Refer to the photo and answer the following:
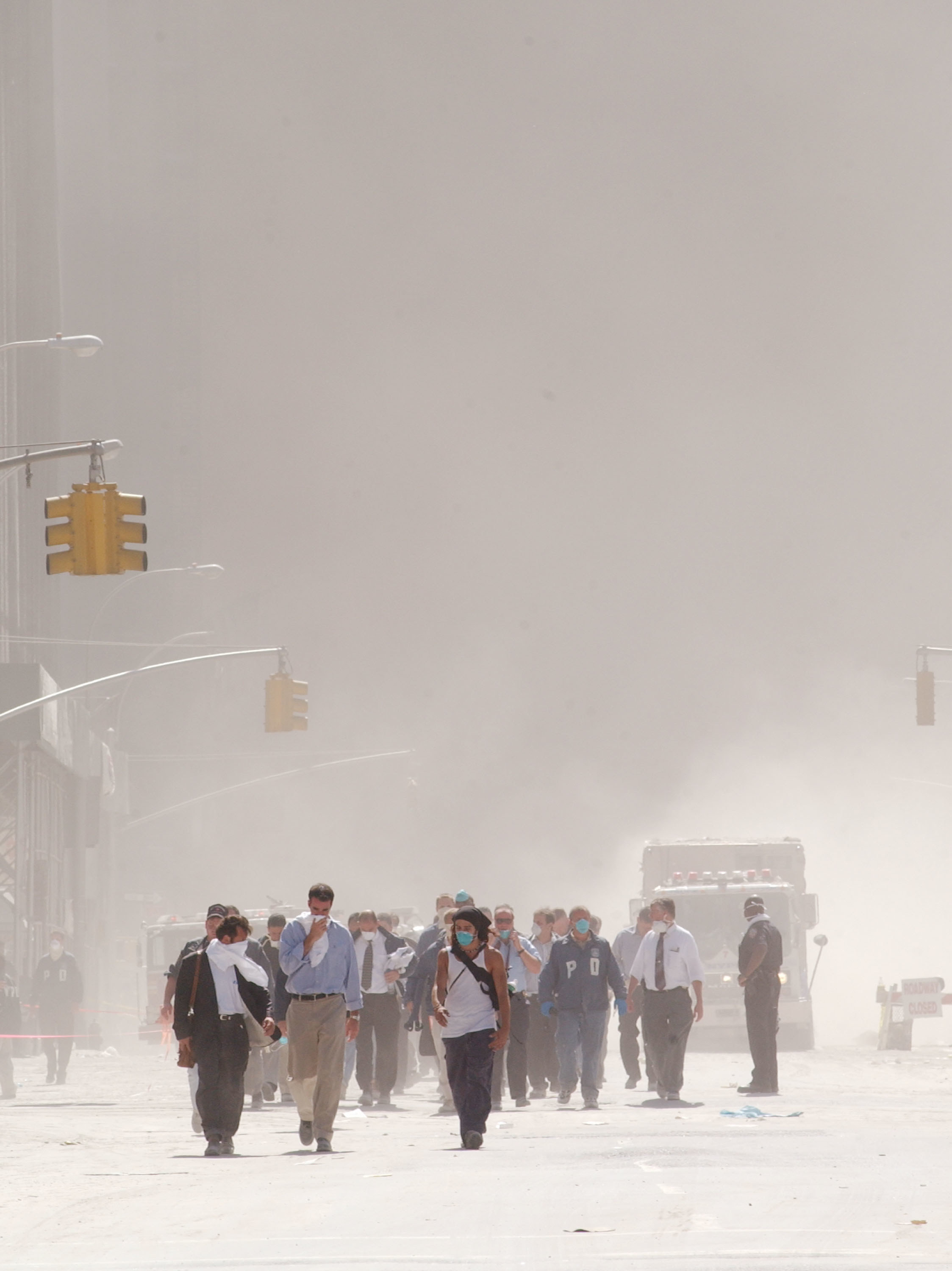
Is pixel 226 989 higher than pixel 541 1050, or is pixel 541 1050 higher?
A: pixel 226 989

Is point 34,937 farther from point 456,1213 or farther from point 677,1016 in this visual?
point 456,1213

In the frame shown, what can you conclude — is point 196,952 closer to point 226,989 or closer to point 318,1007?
A: point 226,989

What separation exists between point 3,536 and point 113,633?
46.0m

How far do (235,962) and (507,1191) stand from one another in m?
2.88

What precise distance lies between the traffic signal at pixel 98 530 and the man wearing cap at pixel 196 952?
14.2ft

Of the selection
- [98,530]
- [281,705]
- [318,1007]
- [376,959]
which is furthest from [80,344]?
[318,1007]

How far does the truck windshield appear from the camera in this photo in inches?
1189

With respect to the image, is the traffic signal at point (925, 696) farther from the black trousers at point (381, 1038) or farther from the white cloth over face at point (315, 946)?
the white cloth over face at point (315, 946)

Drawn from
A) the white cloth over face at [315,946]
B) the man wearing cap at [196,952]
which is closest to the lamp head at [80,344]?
the man wearing cap at [196,952]

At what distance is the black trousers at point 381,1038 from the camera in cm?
1845

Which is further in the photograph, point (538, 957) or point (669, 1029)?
point (538, 957)

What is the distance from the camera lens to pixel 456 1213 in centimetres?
958

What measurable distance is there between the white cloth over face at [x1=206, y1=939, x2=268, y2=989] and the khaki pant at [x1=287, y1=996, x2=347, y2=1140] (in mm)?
510

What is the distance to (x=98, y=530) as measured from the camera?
18.7 m
